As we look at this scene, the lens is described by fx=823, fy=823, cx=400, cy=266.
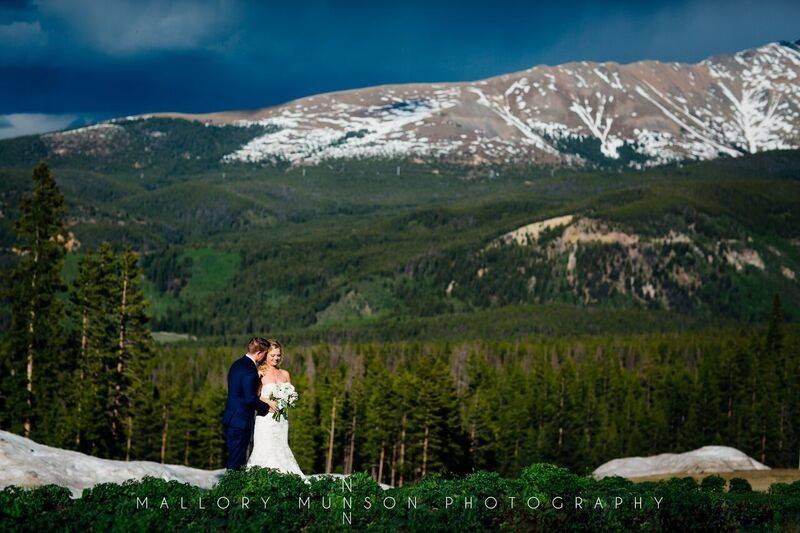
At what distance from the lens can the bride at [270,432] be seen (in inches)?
926

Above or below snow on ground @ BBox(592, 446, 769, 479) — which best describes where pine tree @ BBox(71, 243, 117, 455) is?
above

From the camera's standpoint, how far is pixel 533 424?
124500 millimetres

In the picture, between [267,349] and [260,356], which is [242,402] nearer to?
[260,356]

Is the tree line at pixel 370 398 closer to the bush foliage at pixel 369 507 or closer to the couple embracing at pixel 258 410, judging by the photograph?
the couple embracing at pixel 258 410

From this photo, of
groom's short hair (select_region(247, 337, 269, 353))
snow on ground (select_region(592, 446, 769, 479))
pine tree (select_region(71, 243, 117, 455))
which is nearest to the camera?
groom's short hair (select_region(247, 337, 269, 353))

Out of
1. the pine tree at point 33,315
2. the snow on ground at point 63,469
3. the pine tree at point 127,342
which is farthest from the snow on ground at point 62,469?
the pine tree at point 127,342

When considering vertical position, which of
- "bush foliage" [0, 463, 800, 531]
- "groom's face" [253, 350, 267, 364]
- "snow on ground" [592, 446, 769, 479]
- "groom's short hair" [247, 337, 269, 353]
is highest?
"groom's short hair" [247, 337, 269, 353]

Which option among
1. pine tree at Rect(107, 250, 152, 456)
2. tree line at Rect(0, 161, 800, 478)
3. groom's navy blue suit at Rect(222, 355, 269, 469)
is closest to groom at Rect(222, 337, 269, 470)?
groom's navy blue suit at Rect(222, 355, 269, 469)

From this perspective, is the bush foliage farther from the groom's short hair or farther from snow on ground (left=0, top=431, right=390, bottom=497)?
snow on ground (left=0, top=431, right=390, bottom=497)

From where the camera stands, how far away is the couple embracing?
22578mm

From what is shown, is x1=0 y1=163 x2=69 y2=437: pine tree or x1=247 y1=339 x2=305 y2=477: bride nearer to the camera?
x1=247 y1=339 x2=305 y2=477: bride

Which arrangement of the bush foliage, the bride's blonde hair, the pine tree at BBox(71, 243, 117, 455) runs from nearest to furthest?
the bush foliage < the bride's blonde hair < the pine tree at BBox(71, 243, 117, 455)

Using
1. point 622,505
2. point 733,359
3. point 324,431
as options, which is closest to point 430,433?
point 324,431

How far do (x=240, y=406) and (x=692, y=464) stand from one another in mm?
51152
